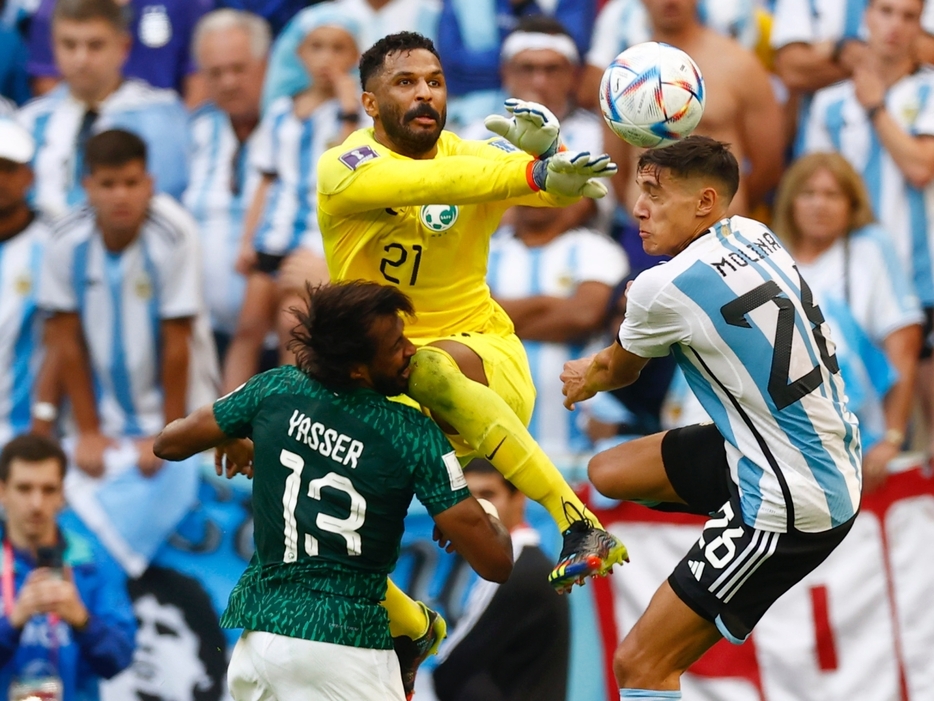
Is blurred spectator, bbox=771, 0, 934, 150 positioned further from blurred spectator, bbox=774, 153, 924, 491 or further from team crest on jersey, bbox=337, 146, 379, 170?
team crest on jersey, bbox=337, 146, 379, 170

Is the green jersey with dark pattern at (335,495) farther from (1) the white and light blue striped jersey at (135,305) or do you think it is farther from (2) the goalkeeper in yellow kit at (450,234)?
(1) the white and light blue striped jersey at (135,305)

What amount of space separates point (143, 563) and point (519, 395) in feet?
11.8

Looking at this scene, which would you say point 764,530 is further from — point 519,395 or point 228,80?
point 228,80

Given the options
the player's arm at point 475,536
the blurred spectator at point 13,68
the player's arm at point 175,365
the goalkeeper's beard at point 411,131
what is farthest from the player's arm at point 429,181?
the blurred spectator at point 13,68

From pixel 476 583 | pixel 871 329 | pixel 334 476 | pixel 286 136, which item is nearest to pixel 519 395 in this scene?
pixel 334 476

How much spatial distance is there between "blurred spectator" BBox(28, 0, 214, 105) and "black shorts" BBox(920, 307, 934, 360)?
14.7 feet

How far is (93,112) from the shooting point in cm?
957

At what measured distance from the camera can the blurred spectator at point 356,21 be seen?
9.37m

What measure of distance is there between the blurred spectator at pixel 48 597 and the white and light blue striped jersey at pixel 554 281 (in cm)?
241

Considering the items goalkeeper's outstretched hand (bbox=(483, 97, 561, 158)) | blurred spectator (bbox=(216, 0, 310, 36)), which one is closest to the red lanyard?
blurred spectator (bbox=(216, 0, 310, 36))

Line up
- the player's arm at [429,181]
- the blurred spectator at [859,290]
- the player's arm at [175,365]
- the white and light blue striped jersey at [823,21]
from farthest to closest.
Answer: the player's arm at [175,365] → the white and light blue striped jersey at [823,21] → the blurred spectator at [859,290] → the player's arm at [429,181]

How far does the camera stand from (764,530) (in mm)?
5621

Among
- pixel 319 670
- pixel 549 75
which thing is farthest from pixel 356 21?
pixel 319 670

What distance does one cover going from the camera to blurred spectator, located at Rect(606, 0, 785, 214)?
859 cm
